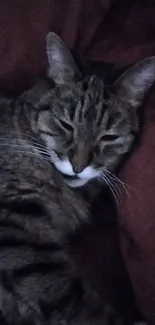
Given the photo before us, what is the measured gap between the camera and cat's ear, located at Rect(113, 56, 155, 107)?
1.84 metres

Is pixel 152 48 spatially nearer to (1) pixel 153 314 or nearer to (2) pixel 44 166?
(2) pixel 44 166

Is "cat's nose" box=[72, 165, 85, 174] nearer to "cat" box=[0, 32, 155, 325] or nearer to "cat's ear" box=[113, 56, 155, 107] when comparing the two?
"cat" box=[0, 32, 155, 325]

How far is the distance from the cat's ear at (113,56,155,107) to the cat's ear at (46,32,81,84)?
0.36ft

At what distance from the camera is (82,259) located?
1893mm

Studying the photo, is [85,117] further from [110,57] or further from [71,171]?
[110,57]

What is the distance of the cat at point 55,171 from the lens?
5.78 ft

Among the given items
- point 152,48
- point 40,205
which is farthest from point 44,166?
point 152,48

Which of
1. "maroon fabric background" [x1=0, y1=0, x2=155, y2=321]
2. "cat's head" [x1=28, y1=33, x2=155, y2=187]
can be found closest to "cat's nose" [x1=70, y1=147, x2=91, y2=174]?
"cat's head" [x1=28, y1=33, x2=155, y2=187]

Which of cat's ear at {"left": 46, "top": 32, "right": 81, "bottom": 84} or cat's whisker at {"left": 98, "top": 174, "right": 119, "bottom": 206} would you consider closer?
cat's ear at {"left": 46, "top": 32, "right": 81, "bottom": 84}

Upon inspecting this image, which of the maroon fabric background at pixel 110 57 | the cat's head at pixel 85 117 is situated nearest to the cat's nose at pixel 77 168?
the cat's head at pixel 85 117

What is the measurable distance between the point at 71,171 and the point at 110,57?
0.35 metres

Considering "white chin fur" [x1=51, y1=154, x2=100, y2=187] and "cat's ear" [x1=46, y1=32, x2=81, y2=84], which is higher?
"cat's ear" [x1=46, y1=32, x2=81, y2=84]

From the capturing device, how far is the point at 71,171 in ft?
6.16

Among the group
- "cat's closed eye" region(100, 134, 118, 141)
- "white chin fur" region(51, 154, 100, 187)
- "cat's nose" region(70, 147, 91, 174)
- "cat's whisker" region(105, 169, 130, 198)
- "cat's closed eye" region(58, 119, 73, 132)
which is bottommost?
"cat's whisker" region(105, 169, 130, 198)
